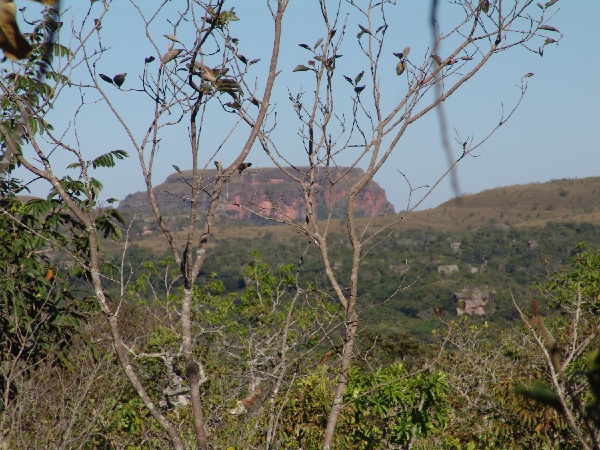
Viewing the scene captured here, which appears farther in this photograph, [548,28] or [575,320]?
[575,320]

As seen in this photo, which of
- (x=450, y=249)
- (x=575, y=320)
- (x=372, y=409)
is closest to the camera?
(x=575, y=320)

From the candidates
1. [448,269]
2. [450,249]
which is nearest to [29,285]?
[448,269]

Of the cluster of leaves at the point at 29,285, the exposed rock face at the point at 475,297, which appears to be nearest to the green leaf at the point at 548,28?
the cluster of leaves at the point at 29,285

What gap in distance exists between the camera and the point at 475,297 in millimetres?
47094

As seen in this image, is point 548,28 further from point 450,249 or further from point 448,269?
point 450,249

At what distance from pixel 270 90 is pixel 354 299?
52.9 inches

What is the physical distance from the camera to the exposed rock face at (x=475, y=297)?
45.4 m

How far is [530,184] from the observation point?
9544 centimetres

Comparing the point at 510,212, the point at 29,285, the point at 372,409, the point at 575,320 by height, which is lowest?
the point at 372,409

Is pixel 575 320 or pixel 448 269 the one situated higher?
pixel 575 320

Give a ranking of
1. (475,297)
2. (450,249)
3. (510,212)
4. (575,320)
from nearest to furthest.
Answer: (575,320), (475,297), (450,249), (510,212)

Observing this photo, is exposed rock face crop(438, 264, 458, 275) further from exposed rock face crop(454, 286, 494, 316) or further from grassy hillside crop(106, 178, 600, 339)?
exposed rock face crop(454, 286, 494, 316)

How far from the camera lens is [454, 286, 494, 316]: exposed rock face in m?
45.4

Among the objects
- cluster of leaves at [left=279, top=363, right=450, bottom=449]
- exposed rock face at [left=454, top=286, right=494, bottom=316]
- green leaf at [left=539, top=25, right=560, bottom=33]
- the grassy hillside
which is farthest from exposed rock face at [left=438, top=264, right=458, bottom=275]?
green leaf at [left=539, top=25, right=560, bottom=33]
